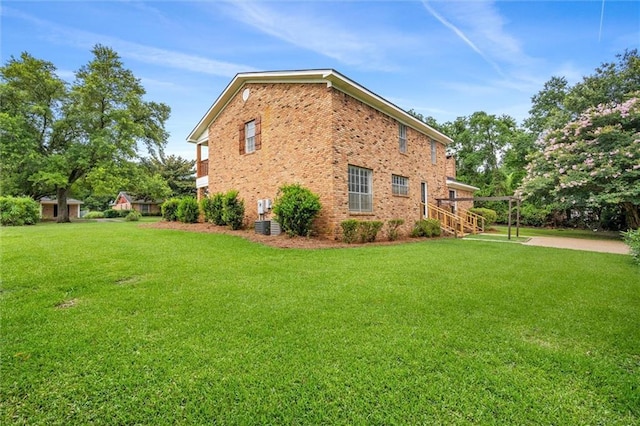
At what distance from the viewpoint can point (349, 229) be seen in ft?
33.1

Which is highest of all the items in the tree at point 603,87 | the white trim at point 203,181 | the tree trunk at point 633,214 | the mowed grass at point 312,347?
the tree at point 603,87

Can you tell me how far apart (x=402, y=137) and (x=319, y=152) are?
5726 mm

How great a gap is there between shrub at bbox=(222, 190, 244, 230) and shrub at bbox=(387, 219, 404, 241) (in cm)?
660

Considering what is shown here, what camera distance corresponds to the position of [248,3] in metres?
8.48

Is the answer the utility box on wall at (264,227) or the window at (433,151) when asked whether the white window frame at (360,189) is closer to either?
the utility box on wall at (264,227)

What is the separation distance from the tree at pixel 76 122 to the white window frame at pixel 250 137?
15.4 m

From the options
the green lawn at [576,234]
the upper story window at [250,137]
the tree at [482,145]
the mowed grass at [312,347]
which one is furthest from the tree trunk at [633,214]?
the upper story window at [250,137]

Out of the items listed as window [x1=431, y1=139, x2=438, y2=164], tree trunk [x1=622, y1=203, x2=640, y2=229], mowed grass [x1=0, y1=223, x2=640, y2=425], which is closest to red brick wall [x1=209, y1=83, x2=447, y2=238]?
window [x1=431, y1=139, x2=438, y2=164]

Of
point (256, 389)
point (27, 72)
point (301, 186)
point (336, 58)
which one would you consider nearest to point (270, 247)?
point (301, 186)

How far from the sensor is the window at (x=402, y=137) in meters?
14.1

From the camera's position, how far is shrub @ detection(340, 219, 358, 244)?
10.1 meters

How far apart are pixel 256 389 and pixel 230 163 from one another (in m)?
14.2

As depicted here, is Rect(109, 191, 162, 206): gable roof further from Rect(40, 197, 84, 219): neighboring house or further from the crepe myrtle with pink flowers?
the crepe myrtle with pink flowers

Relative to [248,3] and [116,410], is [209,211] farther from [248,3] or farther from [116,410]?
[116,410]
